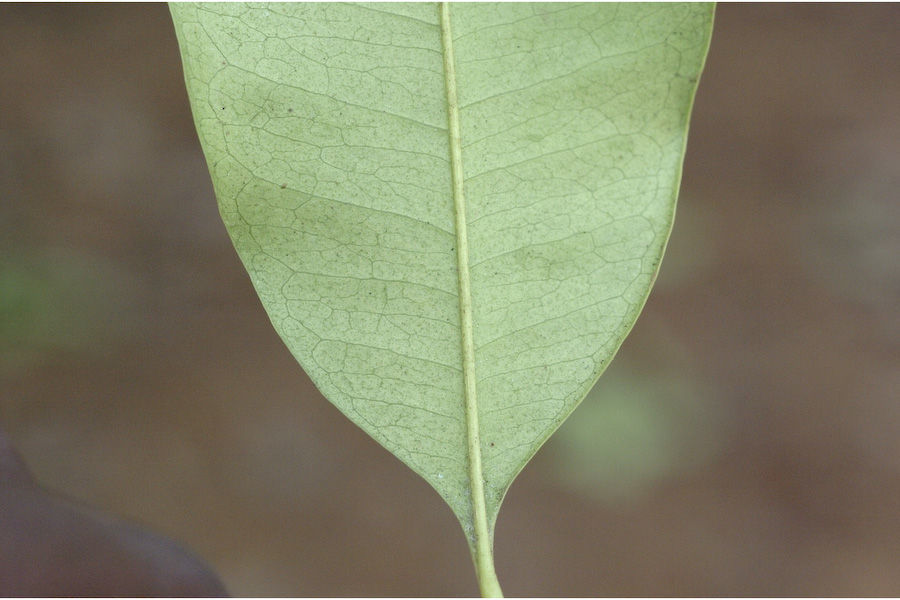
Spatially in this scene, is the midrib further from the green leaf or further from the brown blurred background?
the brown blurred background

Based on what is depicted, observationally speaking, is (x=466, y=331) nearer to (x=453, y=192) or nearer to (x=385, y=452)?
(x=453, y=192)

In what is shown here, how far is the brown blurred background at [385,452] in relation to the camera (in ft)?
7.52

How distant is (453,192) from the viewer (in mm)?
451

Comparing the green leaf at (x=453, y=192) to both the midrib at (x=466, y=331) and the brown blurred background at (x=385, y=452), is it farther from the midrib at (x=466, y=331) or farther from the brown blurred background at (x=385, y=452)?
the brown blurred background at (x=385, y=452)

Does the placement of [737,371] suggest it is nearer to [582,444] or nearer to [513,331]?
[582,444]

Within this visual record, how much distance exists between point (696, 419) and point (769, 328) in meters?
0.41

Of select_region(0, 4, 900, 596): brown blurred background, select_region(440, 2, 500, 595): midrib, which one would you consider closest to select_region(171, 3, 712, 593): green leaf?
select_region(440, 2, 500, 595): midrib

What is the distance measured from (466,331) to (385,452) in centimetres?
192

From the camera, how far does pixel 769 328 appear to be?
2551 mm

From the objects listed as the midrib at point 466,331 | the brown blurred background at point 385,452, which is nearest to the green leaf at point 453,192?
the midrib at point 466,331

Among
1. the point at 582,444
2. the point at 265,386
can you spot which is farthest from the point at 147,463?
the point at 582,444

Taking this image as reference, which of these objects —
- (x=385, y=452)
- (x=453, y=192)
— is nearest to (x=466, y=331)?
(x=453, y=192)

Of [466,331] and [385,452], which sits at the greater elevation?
[466,331]

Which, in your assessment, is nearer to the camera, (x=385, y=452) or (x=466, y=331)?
(x=466, y=331)
